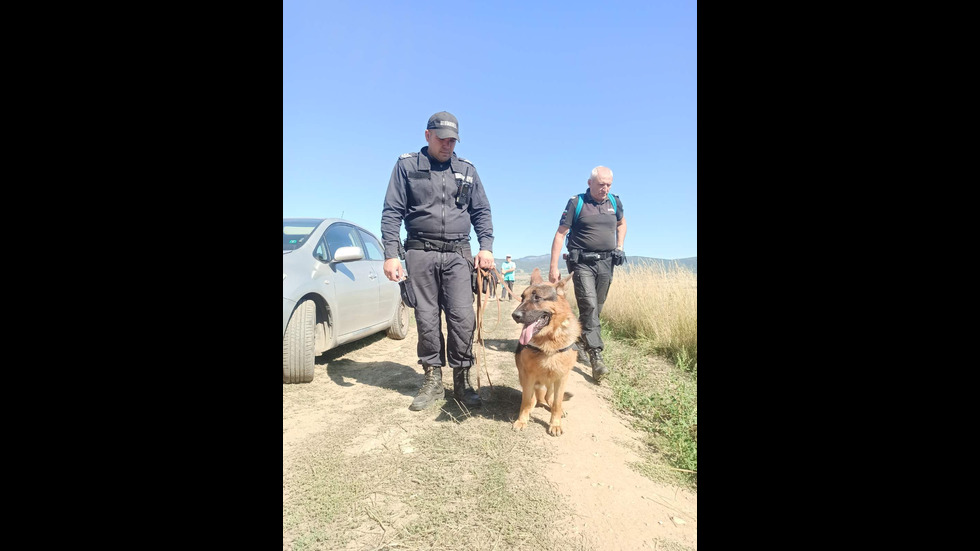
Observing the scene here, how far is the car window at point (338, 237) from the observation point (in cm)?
402

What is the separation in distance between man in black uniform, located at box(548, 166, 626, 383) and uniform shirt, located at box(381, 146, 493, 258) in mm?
1604

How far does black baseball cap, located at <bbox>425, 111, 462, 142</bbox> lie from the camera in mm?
3047

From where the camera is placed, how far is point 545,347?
114 inches

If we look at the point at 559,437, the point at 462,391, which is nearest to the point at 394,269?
the point at 462,391

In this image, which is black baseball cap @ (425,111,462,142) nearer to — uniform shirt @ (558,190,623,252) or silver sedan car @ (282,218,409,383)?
silver sedan car @ (282,218,409,383)

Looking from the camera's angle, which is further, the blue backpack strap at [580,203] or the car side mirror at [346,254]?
the blue backpack strap at [580,203]

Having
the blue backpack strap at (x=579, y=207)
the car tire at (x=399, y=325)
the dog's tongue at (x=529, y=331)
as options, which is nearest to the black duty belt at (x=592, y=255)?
the blue backpack strap at (x=579, y=207)

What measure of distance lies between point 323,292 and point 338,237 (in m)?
0.95

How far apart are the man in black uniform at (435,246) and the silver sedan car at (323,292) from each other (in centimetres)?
89

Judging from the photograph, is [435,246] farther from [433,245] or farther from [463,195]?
[463,195]

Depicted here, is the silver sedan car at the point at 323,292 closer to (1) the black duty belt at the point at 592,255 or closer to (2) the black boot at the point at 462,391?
(2) the black boot at the point at 462,391

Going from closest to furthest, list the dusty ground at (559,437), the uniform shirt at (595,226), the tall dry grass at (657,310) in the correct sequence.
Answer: the dusty ground at (559,437), the uniform shirt at (595,226), the tall dry grass at (657,310)

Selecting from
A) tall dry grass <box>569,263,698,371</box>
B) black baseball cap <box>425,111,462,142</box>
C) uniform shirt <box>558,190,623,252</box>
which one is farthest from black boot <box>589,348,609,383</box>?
black baseball cap <box>425,111,462,142</box>

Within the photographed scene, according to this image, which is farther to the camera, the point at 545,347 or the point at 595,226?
the point at 595,226
